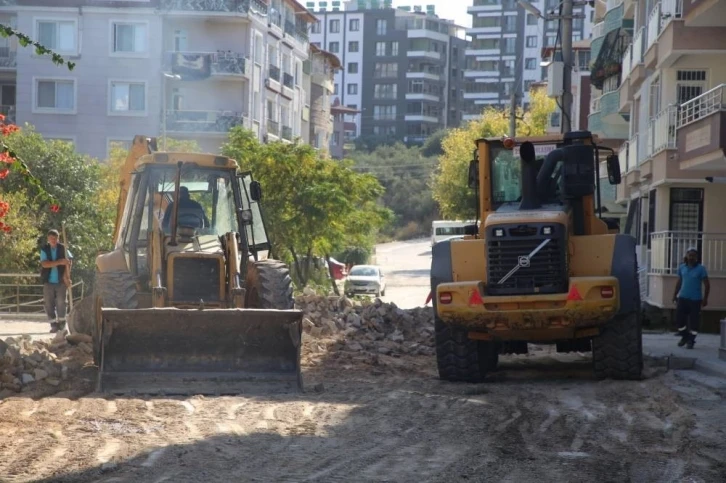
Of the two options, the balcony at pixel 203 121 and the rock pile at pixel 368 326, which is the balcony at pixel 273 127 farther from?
the rock pile at pixel 368 326

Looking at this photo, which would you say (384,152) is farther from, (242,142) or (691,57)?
(691,57)

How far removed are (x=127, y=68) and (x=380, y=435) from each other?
48.4m

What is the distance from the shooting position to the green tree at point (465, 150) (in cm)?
7162

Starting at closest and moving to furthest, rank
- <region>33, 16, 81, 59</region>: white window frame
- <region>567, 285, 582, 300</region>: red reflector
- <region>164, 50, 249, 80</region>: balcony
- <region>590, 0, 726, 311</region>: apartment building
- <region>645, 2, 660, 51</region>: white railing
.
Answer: <region>567, 285, 582, 300</region>: red reflector → <region>590, 0, 726, 311</region>: apartment building → <region>645, 2, 660, 51</region>: white railing → <region>33, 16, 81, 59</region>: white window frame → <region>164, 50, 249, 80</region>: balcony

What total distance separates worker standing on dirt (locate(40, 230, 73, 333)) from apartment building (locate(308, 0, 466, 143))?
115 meters

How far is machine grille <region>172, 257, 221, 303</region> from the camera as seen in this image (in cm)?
1506

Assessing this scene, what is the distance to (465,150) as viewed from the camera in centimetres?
7594

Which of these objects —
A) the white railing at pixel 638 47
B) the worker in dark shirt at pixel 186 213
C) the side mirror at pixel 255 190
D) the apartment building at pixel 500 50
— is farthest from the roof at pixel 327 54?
the worker in dark shirt at pixel 186 213

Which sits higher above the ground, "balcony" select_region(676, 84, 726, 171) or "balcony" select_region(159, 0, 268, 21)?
"balcony" select_region(159, 0, 268, 21)

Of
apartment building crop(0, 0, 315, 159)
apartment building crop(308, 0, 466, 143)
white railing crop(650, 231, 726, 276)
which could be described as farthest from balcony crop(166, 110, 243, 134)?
apartment building crop(308, 0, 466, 143)

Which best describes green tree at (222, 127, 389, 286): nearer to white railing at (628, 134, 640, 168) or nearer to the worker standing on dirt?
white railing at (628, 134, 640, 168)

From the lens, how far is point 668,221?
31.9m

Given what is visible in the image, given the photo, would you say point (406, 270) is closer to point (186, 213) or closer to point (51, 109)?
point (51, 109)

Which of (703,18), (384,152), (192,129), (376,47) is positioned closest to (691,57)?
(703,18)
